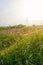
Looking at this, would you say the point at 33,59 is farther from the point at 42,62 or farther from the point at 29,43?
the point at 29,43

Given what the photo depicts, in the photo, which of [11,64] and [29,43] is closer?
[11,64]

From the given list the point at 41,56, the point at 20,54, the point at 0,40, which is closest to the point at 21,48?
the point at 20,54

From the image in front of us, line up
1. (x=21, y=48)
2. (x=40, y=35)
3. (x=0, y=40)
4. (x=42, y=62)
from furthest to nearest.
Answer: (x=0, y=40) < (x=40, y=35) < (x=21, y=48) < (x=42, y=62)

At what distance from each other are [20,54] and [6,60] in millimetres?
494

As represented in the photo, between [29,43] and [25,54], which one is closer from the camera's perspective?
[25,54]

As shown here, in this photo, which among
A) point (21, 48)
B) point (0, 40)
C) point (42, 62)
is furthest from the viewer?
point (0, 40)

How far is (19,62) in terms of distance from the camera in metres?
6.73

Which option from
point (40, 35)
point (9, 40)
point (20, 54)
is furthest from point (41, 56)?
point (9, 40)

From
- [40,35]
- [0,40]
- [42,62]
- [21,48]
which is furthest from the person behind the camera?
[0,40]

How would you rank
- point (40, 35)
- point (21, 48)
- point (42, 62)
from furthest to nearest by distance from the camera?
point (40, 35)
point (21, 48)
point (42, 62)

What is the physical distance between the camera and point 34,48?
24.2 feet

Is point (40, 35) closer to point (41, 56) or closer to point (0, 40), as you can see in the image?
point (41, 56)

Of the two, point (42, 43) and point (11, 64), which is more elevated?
point (42, 43)

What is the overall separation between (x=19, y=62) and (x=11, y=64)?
0.29 m
